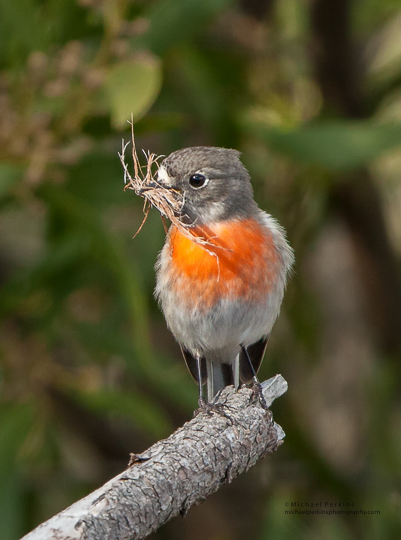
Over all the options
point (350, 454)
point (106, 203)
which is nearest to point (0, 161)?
point (106, 203)

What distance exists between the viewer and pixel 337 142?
505cm

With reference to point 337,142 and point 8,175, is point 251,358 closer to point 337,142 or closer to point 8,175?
point 337,142

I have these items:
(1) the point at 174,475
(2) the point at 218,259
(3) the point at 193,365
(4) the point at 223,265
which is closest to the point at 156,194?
(2) the point at 218,259

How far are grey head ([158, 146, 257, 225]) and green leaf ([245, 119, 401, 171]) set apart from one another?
2.60 feet

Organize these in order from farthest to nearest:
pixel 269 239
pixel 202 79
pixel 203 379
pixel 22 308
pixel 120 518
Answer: pixel 202 79
pixel 22 308
pixel 203 379
pixel 269 239
pixel 120 518

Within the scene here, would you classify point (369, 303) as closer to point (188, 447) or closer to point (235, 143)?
point (235, 143)

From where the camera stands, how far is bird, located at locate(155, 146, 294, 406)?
3.94m

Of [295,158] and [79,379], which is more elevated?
[295,158]

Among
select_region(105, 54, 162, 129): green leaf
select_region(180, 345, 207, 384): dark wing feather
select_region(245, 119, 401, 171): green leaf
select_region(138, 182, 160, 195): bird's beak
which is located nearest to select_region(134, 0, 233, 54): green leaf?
select_region(105, 54, 162, 129): green leaf

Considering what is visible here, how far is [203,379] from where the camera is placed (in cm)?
515

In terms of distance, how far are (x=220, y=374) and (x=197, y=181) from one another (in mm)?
1612

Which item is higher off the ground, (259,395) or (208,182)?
(208,182)

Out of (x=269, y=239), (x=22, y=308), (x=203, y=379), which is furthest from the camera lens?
(x=22, y=308)

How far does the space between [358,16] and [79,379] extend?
3718 millimetres
